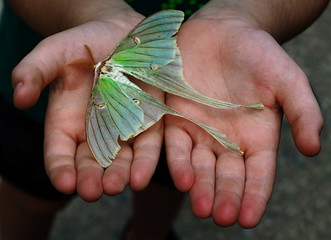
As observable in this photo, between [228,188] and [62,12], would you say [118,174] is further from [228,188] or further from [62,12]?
[62,12]

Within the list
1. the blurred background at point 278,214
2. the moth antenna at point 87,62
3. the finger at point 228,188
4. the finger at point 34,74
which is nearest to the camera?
the finger at point 228,188

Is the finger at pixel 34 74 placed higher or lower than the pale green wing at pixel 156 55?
higher

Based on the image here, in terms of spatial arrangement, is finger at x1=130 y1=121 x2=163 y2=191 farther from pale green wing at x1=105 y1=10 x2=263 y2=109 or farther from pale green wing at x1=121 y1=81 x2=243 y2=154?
pale green wing at x1=105 y1=10 x2=263 y2=109

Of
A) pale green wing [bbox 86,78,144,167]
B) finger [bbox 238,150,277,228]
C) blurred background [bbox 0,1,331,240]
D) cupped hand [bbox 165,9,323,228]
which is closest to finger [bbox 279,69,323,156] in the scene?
cupped hand [bbox 165,9,323,228]

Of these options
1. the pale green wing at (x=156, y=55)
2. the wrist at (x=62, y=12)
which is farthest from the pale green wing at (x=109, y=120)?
the wrist at (x=62, y=12)

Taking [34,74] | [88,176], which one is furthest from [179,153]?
[34,74]

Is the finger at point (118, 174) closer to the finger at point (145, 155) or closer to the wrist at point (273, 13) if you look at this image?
the finger at point (145, 155)

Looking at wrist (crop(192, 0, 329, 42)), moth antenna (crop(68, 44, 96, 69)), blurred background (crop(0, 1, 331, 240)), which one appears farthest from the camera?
blurred background (crop(0, 1, 331, 240))
